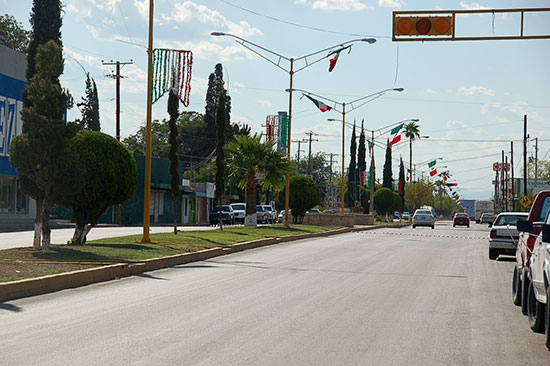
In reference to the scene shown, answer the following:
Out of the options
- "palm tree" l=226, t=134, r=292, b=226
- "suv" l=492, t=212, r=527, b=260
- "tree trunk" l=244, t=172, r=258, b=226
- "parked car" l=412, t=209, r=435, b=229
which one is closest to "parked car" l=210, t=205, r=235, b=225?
"parked car" l=412, t=209, r=435, b=229

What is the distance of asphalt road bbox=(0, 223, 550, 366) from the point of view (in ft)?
26.9

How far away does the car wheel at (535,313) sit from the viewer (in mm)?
9688

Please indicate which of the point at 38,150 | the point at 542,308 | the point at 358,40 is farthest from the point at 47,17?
the point at 542,308

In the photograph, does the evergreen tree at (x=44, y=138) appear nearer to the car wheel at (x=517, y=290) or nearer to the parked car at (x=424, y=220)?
the car wheel at (x=517, y=290)

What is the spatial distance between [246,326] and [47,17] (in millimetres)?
21580

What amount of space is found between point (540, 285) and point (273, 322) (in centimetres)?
339

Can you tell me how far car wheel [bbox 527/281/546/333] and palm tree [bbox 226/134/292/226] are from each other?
113 ft

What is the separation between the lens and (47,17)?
93.9 ft

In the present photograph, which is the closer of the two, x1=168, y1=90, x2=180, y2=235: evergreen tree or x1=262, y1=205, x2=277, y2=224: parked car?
x1=168, y1=90, x2=180, y2=235: evergreen tree

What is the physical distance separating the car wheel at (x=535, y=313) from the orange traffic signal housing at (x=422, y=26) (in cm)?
1285

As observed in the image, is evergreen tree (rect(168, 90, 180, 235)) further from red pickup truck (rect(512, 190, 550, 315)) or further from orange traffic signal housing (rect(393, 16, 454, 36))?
red pickup truck (rect(512, 190, 550, 315))

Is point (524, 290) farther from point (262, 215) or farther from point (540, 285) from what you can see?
point (262, 215)

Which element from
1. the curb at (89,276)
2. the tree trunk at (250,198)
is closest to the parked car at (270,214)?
Result: the tree trunk at (250,198)

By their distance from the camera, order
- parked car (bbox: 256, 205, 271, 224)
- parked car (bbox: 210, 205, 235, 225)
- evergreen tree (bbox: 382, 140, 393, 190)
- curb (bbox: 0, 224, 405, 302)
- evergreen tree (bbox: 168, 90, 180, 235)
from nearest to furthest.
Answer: curb (bbox: 0, 224, 405, 302)
evergreen tree (bbox: 168, 90, 180, 235)
parked car (bbox: 210, 205, 235, 225)
parked car (bbox: 256, 205, 271, 224)
evergreen tree (bbox: 382, 140, 393, 190)
